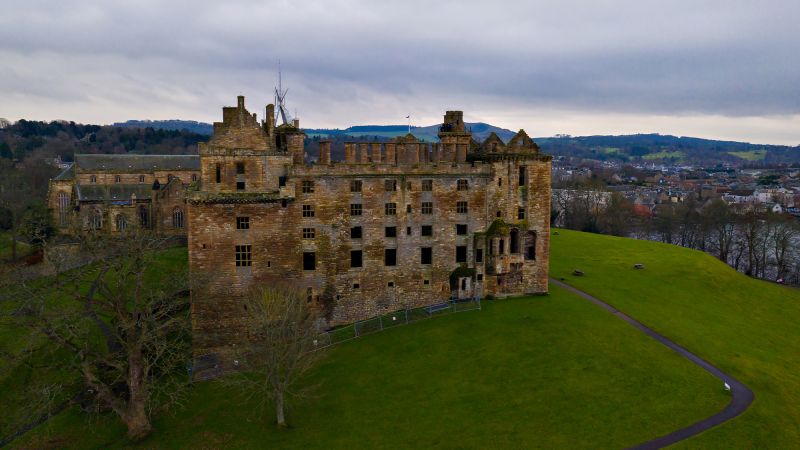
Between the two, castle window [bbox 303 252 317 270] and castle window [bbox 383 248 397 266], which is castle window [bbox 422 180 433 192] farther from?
castle window [bbox 303 252 317 270]

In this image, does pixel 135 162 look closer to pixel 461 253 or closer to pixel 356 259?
pixel 356 259

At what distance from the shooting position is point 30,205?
7531 cm

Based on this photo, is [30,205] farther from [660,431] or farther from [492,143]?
[660,431]

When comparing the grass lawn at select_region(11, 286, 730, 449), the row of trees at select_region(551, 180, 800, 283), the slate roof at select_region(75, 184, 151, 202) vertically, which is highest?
the slate roof at select_region(75, 184, 151, 202)

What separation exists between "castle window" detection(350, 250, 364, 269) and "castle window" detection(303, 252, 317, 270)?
3810 millimetres

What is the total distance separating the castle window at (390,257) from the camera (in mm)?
47625

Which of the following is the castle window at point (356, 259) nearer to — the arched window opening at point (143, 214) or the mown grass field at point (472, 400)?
the mown grass field at point (472, 400)

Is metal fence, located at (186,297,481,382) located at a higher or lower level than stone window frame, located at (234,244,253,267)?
lower

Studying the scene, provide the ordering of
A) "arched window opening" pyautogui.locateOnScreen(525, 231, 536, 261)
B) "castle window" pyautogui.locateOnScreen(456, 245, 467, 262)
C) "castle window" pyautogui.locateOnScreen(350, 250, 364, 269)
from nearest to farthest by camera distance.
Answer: "castle window" pyautogui.locateOnScreen(350, 250, 364, 269), "castle window" pyautogui.locateOnScreen(456, 245, 467, 262), "arched window opening" pyautogui.locateOnScreen(525, 231, 536, 261)

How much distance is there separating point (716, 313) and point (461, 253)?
101 ft

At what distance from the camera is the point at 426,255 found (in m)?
48.7

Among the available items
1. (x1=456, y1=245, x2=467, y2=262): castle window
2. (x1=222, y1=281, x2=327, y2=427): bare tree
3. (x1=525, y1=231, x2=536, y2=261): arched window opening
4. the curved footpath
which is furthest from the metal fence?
the curved footpath

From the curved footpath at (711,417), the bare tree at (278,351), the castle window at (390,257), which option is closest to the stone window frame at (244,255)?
the bare tree at (278,351)

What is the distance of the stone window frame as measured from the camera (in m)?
43.6
